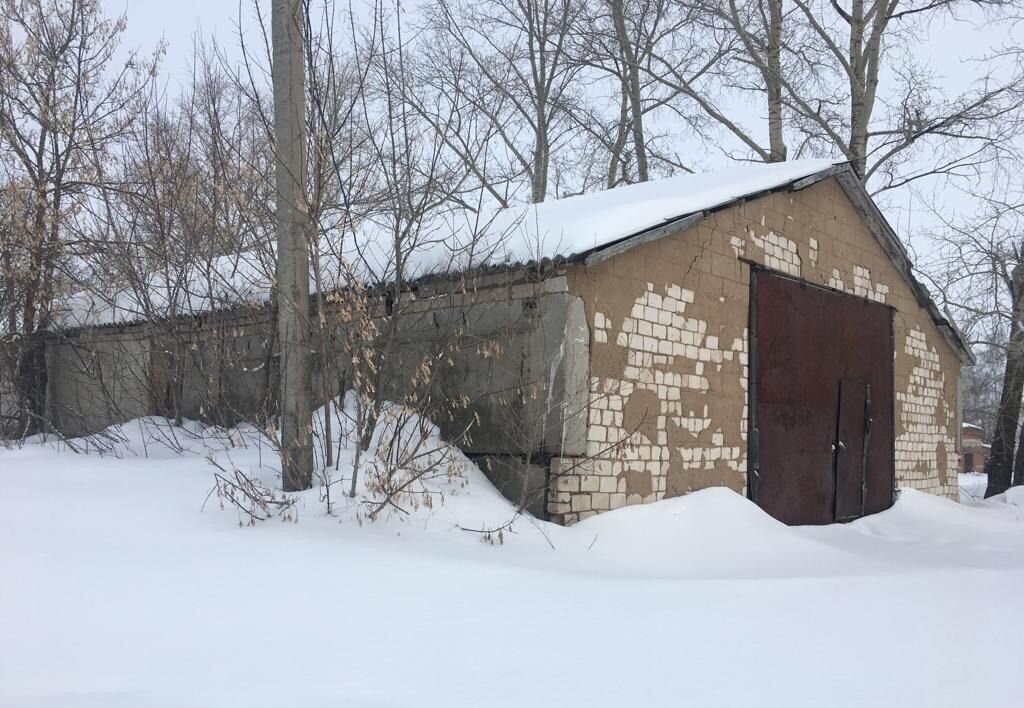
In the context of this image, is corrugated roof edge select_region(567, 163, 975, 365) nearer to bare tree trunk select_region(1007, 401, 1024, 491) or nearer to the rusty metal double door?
the rusty metal double door

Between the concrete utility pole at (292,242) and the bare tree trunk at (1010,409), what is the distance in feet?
50.2

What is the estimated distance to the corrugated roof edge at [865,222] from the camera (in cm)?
661

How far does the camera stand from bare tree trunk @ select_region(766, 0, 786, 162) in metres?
16.4

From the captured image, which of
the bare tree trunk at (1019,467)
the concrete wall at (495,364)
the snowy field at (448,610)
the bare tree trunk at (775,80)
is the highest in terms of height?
the bare tree trunk at (775,80)

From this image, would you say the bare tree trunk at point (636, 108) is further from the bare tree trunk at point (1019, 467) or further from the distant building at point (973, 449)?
the distant building at point (973, 449)

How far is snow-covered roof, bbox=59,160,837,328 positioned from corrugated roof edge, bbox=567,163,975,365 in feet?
0.14

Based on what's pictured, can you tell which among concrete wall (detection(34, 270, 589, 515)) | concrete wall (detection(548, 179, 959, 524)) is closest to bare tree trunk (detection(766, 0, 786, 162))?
concrete wall (detection(548, 179, 959, 524))

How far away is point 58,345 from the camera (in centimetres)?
1208

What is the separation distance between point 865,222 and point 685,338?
454 cm

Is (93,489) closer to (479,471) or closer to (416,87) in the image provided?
(479,471)

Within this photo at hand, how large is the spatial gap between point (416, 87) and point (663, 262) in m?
14.8

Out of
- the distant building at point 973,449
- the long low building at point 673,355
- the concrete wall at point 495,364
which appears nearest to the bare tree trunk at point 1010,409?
the long low building at point 673,355

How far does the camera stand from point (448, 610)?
4.20 meters

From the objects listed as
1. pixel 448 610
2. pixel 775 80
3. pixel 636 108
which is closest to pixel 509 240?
pixel 448 610
